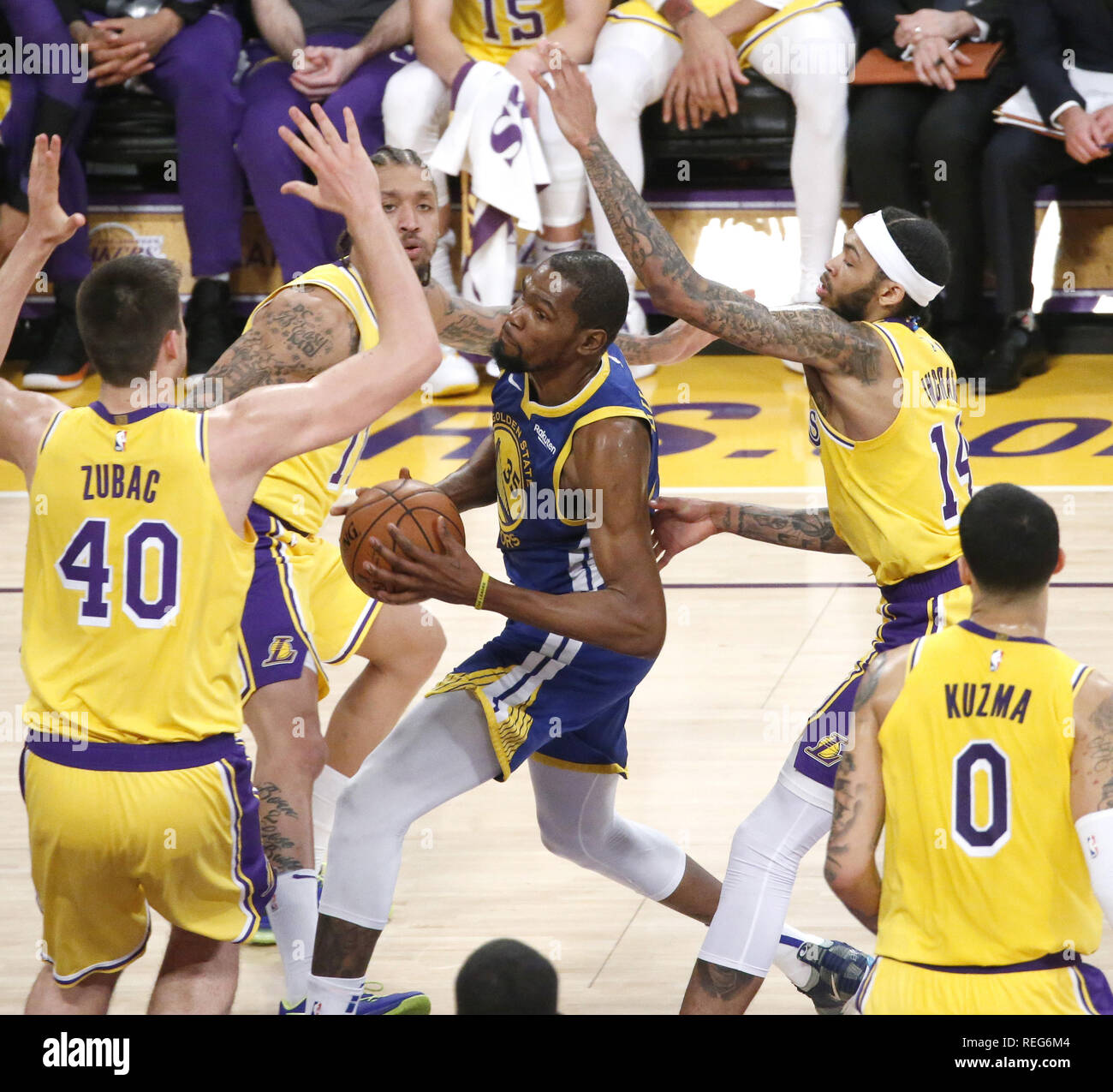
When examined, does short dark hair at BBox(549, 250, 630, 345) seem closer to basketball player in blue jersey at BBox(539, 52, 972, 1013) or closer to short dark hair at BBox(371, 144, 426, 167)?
basketball player in blue jersey at BBox(539, 52, 972, 1013)

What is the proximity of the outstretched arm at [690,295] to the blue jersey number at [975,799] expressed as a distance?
1283 millimetres

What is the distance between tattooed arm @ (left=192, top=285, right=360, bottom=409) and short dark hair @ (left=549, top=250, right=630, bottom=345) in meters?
0.63

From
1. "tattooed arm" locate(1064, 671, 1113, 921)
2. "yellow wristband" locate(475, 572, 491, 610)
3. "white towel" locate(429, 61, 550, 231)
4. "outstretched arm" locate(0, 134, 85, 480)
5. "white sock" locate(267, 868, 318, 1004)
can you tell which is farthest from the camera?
"white towel" locate(429, 61, 550, 231)

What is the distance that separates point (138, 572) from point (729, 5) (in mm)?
6888

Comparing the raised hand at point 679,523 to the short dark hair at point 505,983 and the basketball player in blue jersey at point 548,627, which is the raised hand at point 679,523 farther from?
the short dark hair at point 505,983

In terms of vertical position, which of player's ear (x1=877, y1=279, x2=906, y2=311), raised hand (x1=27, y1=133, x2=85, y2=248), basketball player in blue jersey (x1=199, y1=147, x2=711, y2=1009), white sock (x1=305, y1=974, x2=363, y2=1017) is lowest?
white sock (x1=305, y1=974, x2=363, y2=1017)

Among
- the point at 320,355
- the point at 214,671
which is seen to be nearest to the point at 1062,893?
the point at 214,671

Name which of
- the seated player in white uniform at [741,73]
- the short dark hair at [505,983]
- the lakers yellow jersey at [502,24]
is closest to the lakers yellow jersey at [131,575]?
the short dark hair at [505,983]

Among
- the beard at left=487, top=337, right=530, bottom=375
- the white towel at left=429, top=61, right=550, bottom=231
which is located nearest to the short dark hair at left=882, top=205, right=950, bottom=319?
the beard at left=487, top=337, right=530, bottom=375

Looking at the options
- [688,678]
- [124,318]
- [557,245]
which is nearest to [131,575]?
[124,318]

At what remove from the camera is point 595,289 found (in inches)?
145

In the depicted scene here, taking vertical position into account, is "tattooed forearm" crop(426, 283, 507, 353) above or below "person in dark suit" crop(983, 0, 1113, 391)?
above

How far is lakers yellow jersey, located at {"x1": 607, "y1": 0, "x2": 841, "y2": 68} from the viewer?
8867mm
